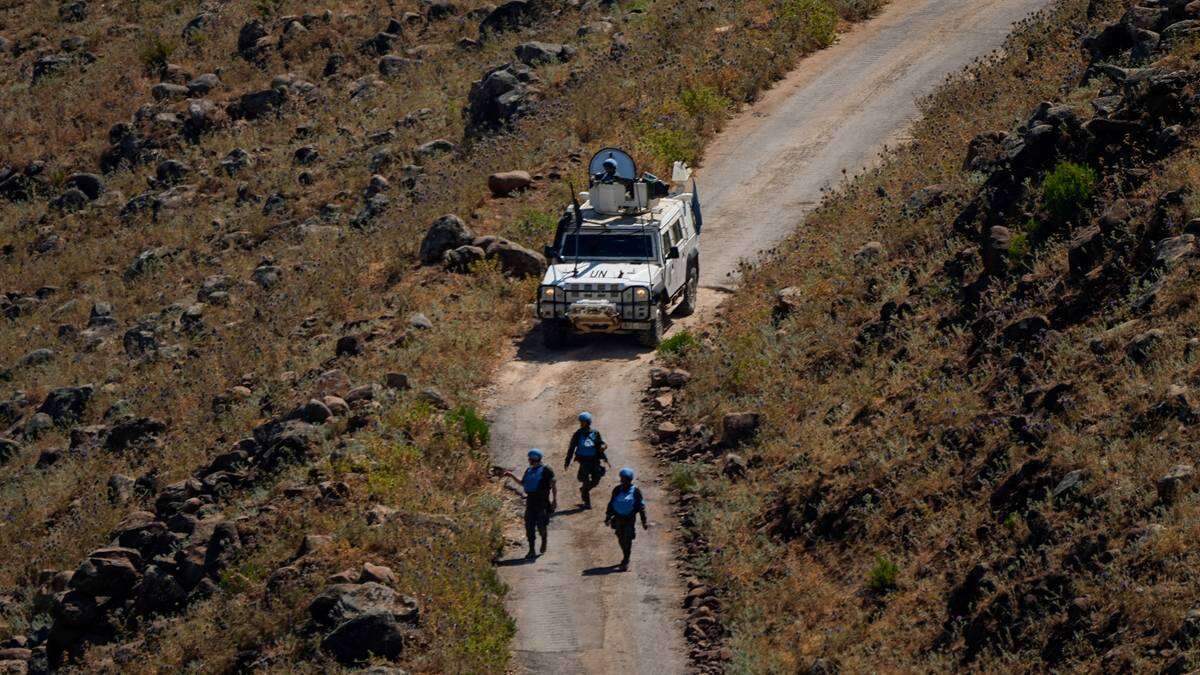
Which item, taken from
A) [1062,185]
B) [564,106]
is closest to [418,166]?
[564,106]

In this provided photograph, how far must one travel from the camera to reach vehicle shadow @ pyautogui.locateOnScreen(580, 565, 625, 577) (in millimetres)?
17078

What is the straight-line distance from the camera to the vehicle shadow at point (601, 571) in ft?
56.0

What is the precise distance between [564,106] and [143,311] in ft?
39.1

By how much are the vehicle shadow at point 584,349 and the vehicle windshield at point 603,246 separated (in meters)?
1.53

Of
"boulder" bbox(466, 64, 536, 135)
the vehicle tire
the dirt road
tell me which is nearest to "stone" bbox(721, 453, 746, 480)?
the dirt road

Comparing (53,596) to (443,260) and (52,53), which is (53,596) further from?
(52,53)

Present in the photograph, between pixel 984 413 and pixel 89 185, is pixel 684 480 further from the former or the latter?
pixel 89 185

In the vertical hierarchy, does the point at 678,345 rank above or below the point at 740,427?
below

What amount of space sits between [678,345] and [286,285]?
1089 cm

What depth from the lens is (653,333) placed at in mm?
23969

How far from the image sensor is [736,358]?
21.9m

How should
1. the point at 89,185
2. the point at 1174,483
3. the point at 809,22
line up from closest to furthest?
1. the point at 1174,483
2. the point at 809,22
3. the point at 89,185

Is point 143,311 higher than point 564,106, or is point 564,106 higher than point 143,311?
point 564,106

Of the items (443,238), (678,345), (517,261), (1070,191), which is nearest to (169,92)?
(443,238)
